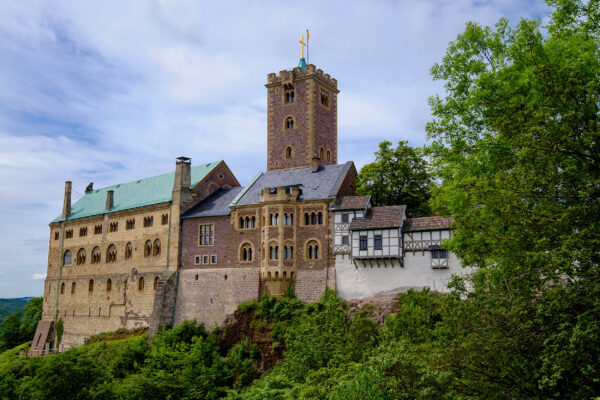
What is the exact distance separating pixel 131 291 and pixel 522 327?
42.1 m

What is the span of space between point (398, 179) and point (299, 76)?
49.5 feet

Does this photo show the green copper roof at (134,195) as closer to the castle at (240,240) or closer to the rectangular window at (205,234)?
the castle at (240,240)

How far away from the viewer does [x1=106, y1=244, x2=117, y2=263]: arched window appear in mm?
54562

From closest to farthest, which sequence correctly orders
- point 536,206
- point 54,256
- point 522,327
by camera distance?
point 522,327, point 536,206, point 54,256

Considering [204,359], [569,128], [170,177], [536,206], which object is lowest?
[204,359]

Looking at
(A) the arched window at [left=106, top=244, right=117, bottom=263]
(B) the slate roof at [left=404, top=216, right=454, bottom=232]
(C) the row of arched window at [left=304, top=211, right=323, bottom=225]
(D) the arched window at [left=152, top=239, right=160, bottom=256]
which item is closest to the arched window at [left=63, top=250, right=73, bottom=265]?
(A) the arched window at [left=106, top=244, right=117, bottom=263]

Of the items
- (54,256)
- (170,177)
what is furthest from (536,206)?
(54,256)

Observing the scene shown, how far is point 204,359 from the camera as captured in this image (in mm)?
40844

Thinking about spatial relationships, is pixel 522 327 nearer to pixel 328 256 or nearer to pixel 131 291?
pixel 328 256

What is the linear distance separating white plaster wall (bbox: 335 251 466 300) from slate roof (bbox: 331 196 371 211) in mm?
3572

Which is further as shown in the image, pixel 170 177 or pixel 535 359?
pixel 170 177

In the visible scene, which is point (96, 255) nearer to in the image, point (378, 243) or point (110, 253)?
point (110, 253)

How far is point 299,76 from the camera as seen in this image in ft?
174

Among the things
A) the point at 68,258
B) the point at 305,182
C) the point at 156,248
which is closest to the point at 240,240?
the point at 305,182
